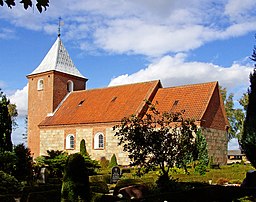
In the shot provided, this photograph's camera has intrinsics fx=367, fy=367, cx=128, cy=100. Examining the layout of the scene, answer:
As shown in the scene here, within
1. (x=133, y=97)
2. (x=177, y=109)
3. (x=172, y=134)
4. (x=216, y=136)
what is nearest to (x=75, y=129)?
(x=133, y=97)

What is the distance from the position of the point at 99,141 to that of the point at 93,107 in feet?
11.3

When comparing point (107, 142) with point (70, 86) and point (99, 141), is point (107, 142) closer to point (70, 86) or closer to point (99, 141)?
point (99, 141)

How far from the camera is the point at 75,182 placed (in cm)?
910

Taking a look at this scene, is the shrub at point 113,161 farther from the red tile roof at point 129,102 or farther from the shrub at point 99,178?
the shrub at point 99,178

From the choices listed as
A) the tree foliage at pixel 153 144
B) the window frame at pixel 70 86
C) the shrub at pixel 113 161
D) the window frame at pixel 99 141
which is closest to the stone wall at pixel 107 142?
the window frame at pixel 99 141

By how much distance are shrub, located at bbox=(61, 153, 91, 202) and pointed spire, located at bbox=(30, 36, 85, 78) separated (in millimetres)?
28444

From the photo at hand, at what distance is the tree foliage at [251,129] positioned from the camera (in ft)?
35.7

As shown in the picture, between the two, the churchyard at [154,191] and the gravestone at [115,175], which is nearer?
the churchyard at [154,191]

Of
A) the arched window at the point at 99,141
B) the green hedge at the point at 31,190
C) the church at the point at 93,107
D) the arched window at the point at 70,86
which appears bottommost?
the green hedge at the point at 31,190

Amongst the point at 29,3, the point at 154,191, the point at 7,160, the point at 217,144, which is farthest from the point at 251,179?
the point at 217,144

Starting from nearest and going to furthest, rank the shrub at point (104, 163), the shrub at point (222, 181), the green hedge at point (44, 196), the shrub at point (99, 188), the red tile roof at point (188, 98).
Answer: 1. the green hedge at point (44, 196)
2. the shrub at point (99, 188)
3. the shrub at point (222, 181)
4. the red tile roof at point (188, 98)
5. the shrub at point (104, 163)

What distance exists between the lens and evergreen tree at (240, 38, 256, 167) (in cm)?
1088

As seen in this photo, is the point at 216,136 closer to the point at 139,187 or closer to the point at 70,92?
the point at 70,92

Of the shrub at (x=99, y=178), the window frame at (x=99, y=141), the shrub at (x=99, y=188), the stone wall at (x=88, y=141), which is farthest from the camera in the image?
the window frame at (x=99, y=141)
